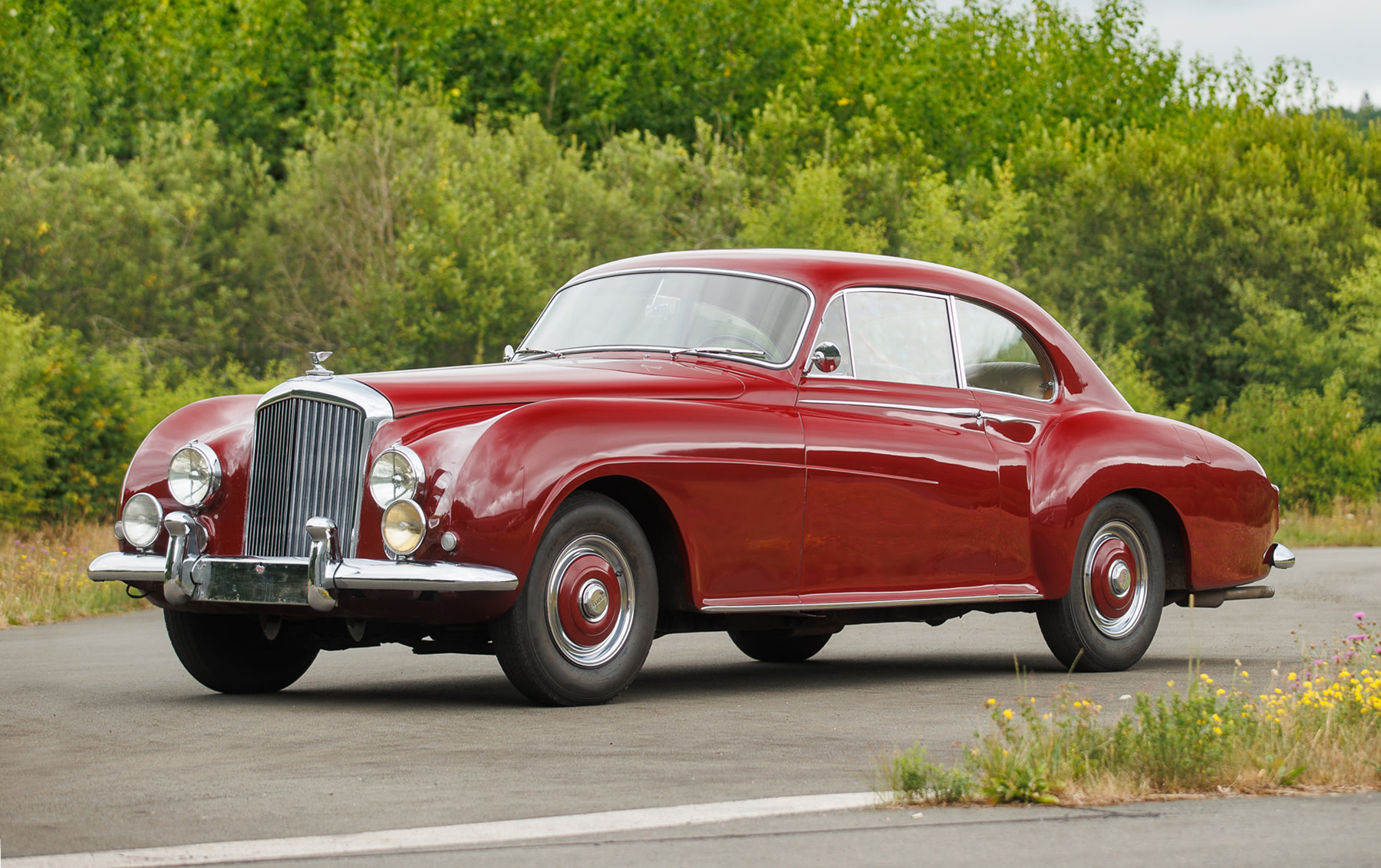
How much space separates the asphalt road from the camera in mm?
4863

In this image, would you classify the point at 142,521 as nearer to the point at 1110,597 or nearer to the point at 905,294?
the point at 905,294

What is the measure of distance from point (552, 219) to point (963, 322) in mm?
29397

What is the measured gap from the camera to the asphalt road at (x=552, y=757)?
4863mm

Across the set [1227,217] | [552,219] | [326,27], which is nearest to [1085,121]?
[1227,217]

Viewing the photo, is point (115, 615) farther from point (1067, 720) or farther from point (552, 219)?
point (552, 219)

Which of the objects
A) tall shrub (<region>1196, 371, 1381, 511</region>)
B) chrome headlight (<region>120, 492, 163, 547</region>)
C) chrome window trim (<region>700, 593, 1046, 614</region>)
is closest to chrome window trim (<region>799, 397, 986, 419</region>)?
chrome window trim (<region>700, 593, 1046, 614</region>)

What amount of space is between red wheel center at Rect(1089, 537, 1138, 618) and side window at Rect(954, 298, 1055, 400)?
3.00ft

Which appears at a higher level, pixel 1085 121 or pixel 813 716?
pixel 1085 121

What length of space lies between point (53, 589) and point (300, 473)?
8396 millimetres

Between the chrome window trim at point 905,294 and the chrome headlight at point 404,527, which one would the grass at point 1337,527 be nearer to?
the chrome window trim at point 905,294

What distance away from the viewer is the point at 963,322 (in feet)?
31.6

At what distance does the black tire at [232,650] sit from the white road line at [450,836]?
345 centimetres

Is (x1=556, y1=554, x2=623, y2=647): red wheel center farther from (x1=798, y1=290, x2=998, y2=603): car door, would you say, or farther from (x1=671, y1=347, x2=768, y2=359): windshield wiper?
(x1=671, y1=347, x2=768, y2=359): windshield wiper

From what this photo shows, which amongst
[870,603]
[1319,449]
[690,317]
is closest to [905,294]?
[690,317]
